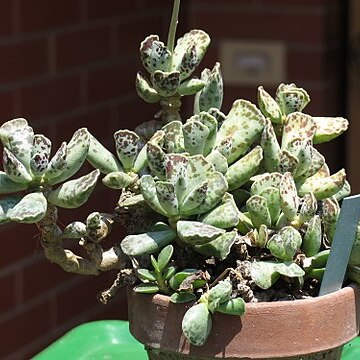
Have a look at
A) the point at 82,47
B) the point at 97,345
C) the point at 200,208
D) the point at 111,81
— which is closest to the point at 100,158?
the point at 200,208

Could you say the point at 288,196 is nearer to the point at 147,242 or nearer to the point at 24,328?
the point at 147,242

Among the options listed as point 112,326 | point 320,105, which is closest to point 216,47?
point 320,105

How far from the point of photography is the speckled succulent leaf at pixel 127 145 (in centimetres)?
101

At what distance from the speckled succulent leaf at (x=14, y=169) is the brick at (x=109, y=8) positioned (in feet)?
5.55

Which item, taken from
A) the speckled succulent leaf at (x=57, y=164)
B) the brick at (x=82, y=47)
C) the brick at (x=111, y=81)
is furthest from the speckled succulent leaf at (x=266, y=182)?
the brick at (x=111, y=81)

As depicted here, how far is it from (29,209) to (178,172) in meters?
0.14

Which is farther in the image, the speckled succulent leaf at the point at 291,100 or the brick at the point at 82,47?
the brick at the point at 82,47

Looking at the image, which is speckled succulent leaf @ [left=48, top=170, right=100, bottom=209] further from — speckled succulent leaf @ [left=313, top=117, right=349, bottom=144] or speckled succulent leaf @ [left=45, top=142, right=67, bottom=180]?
→ speckled succulent leaf @ [left=313, top=117, right=349, bottom=144]

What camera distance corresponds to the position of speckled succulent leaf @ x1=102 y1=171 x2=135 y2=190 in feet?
3.31

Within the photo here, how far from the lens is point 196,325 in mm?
927

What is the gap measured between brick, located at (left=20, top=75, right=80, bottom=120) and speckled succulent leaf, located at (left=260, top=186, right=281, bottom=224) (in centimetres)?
138

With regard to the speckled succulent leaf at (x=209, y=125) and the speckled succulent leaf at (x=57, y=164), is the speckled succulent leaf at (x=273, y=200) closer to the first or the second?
the speckled succulent leaf at (x=209, y=125)

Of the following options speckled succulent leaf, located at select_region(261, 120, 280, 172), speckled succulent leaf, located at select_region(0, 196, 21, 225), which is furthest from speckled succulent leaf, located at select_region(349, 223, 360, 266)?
speckled succulent leaf, located at select_region(0, 196, 21, 225)

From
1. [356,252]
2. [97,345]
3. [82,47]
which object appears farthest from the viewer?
[82,47]
